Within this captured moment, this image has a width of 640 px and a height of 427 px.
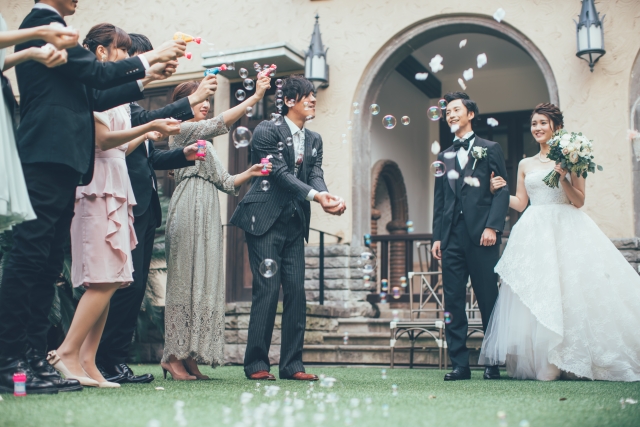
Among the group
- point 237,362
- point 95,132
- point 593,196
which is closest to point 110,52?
point 95,132

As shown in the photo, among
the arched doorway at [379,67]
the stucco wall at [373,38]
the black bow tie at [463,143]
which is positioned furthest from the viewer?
the arched doorway at [379,67]

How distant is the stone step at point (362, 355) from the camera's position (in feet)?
21.0

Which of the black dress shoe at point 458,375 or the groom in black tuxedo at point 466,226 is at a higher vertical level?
the groom in black tuxedo at point 466,226

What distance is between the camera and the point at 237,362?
7.29 metres

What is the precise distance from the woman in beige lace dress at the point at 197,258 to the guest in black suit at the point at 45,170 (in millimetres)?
1059

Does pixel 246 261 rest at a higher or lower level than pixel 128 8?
lower

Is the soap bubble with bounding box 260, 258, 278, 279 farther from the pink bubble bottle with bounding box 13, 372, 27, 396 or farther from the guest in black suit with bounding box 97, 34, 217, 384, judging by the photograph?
the pink bubble bottle with bounding box 13, 372, 27, 396

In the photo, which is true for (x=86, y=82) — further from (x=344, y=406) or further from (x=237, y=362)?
(x=237, y=362)

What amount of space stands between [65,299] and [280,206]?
267 cm

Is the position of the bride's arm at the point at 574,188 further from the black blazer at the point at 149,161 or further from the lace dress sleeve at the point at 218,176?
the black blazer at the point at 149,161

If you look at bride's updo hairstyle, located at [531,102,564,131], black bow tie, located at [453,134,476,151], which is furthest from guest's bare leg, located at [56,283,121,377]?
bride's updo hairstyle, located at [531,102,564,131]

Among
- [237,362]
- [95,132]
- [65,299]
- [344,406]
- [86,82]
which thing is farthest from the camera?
[237,362]

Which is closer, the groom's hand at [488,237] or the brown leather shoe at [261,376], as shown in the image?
the brown leather shoe at [261,376]

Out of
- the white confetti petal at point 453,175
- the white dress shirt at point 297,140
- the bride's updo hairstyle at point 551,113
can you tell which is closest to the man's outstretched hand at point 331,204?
the white dress shirt at point 297,140
